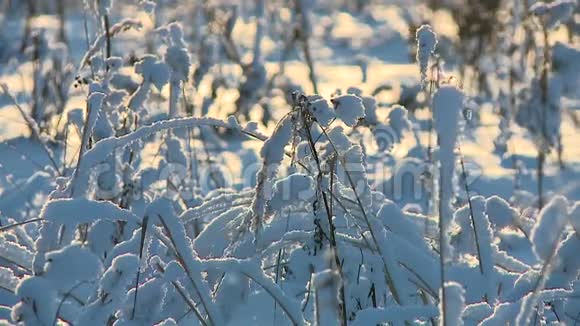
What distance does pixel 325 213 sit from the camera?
148cm

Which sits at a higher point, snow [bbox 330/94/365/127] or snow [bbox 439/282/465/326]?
snow [bbox 330/94/365/127]

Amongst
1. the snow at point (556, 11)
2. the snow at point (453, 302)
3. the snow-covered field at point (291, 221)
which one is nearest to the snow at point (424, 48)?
the snow-covered field at point (291, 221)

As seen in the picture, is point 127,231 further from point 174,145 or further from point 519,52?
point 519,52

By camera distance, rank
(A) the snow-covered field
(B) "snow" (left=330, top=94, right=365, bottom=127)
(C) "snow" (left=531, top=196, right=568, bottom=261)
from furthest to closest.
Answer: (B) "snow" (left=330, top=94, right=365, bottom=127)
(A) the snow-covered field
(C) "snow" (left=531, top=196, right=568, bottom=261)

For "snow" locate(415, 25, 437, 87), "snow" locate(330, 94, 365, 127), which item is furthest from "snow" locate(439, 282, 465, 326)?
"snow" locate(415, 25, 437, 87)

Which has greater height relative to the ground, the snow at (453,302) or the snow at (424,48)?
the snow at (424,48)

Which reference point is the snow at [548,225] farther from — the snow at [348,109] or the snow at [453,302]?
the snow at [348,109]

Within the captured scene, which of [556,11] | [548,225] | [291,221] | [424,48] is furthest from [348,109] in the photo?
[556,11]

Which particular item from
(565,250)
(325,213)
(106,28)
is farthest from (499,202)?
(106,28)

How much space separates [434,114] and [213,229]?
82cm

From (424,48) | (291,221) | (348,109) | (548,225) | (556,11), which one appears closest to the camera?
(548,225)

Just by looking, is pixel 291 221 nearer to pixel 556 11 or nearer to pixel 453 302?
pixel 453 302

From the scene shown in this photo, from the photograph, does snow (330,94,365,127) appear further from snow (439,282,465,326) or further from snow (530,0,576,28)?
snow (530,0,576,28)

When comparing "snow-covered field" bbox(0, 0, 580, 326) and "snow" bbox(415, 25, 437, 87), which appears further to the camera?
"snow" bbox(415, 25, 437, 87)
